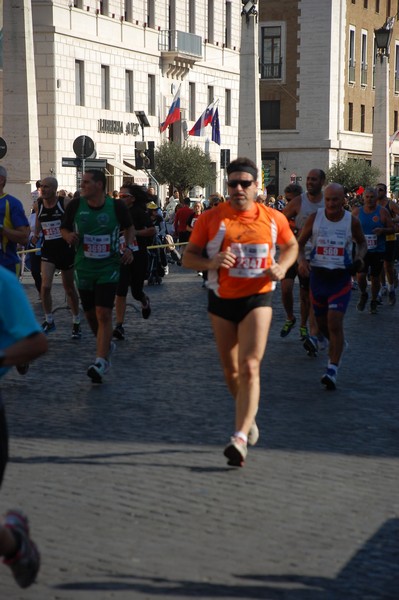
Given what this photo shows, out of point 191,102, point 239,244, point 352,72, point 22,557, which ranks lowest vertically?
point 22,557

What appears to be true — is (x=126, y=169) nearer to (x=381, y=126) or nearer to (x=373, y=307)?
(x=381, y=126)

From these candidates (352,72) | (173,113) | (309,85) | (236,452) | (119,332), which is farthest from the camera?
(352,72)

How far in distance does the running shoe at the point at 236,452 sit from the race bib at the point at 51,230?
8024mm

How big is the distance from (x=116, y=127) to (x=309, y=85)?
25.9 meters

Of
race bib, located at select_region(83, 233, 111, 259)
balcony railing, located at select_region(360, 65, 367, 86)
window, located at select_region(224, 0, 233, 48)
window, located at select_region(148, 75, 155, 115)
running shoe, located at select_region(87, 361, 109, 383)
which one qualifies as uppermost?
window, located at select_region(224, 0, 233, 48)

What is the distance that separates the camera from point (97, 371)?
11.0 meters

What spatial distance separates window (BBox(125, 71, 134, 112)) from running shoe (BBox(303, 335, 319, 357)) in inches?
1507

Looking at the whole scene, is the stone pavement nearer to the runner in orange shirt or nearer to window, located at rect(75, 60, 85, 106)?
the runner in orange shirt

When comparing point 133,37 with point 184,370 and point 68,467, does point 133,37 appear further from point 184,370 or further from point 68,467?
point 68,467

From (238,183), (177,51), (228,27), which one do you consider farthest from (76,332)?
(228,27)

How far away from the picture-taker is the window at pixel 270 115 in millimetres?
74688

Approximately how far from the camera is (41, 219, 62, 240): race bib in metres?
15.3

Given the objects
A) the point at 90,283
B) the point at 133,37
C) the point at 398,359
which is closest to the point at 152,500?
the point at 90,283

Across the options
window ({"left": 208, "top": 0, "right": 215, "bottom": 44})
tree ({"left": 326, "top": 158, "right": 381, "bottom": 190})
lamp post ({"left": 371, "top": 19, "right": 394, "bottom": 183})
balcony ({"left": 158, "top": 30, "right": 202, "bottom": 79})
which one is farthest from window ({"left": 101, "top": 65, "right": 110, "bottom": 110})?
tree ({"left": 326, "top": 158, "right": 381, "bottom": 190})
